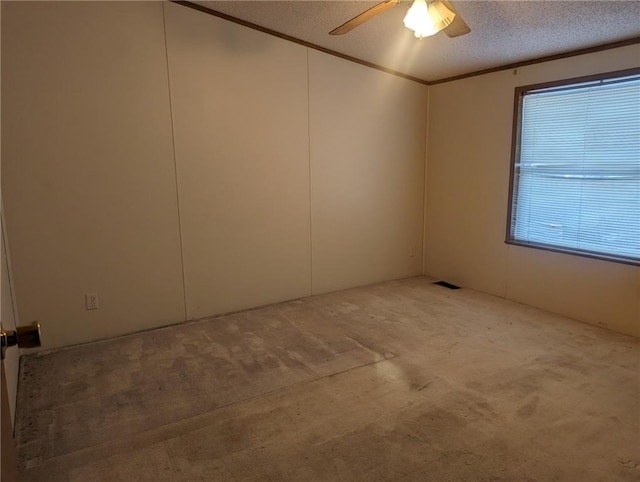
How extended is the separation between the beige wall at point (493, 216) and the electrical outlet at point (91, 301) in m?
3.55

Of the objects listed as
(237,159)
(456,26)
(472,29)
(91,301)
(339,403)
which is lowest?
(339,403)

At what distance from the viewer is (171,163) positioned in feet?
10.9

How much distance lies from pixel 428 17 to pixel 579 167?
206 cm

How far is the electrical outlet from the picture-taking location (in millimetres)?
3105

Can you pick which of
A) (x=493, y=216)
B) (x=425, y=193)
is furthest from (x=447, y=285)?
(x=425, y=193)

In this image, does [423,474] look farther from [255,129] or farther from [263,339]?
[255,129]

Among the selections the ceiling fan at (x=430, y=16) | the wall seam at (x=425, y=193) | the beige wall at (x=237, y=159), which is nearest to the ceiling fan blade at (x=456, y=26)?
the ceiling fan at (x=430, y=16)

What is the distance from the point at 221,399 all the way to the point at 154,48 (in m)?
2.58

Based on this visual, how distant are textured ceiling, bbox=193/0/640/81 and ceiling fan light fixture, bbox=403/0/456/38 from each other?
0.63 meters

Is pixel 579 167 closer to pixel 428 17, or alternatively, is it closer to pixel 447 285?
pixel 447 285

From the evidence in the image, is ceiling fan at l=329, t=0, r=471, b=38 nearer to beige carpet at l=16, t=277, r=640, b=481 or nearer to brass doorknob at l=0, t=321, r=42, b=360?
beige carpet at l=16, t=277, r=640, b=481

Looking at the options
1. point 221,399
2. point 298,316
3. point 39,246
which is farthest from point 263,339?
A: point 39,246

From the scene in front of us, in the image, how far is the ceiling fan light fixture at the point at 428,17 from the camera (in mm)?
2207

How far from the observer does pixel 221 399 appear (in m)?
2.37
